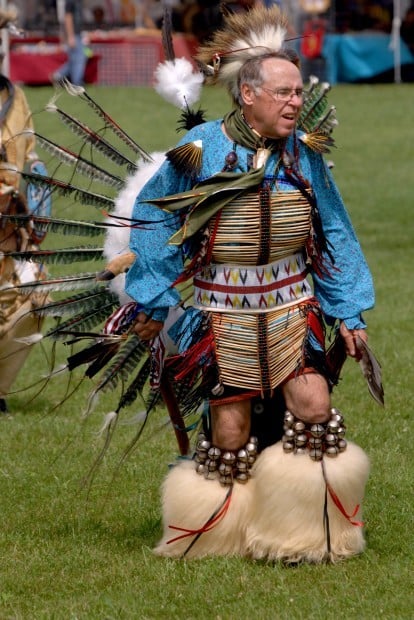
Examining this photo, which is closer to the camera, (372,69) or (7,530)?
(7,530)

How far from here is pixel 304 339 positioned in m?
4.58

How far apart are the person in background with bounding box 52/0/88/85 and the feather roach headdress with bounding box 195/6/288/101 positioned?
19.1 metres

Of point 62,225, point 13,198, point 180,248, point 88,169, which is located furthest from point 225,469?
point 13,198

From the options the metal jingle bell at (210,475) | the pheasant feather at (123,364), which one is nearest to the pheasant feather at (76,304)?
the pheasant feather at (123,364)

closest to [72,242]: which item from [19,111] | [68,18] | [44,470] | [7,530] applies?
[19,111]

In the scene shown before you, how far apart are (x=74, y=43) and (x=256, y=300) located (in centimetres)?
1974

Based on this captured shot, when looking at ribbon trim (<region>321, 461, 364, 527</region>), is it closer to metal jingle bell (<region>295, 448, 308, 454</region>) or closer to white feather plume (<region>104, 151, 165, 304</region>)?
metal jingle bell (<region>295, 448, 308, 454</region>)

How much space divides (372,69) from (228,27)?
20.2 meters

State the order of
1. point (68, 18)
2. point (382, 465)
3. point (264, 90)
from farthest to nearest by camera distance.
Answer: point (68, 18), point (382, 465), point (264, 90)

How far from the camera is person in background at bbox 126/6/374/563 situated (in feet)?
14.6

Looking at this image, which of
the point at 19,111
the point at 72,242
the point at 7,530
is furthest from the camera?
the point at 72,242

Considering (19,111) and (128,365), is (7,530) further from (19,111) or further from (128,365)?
(19,111)

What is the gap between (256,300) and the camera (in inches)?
179

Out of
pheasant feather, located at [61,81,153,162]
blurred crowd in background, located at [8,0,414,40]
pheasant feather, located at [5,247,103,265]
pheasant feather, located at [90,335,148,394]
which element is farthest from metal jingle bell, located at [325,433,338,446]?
blurred crowd in background, located at [8,0,414,40]
